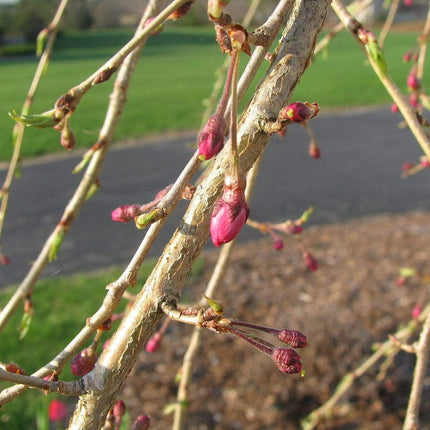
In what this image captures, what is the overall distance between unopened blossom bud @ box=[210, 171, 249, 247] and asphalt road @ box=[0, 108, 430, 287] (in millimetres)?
4154

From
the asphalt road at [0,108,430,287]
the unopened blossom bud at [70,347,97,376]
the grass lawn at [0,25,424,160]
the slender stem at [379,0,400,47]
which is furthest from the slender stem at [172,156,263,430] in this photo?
the grass lawn at [0,25,424,160]

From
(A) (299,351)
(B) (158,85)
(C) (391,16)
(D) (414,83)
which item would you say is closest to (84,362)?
(D) (414,83)

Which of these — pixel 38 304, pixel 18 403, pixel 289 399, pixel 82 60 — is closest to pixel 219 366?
pixel 289 399

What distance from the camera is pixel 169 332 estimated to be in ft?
11.9

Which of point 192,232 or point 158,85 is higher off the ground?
point 192,232

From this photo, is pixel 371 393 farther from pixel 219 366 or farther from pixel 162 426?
pixel 162 426

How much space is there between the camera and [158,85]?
15414mm

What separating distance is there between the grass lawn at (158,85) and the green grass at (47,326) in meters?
2.28

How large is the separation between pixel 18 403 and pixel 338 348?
1.63 metres

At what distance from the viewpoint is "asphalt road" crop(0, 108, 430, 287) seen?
5125mm

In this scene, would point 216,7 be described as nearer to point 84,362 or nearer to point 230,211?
point 230,211

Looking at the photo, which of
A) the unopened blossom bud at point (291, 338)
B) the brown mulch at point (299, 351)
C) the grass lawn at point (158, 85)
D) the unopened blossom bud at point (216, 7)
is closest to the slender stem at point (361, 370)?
the brown mulch at point (299, 351)

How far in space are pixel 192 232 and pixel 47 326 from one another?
3.21 metres

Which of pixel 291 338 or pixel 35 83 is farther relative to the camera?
pixel 35 83
